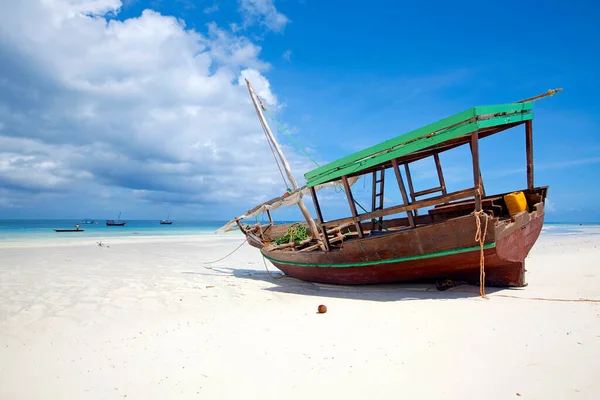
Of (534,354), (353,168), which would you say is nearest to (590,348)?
(534,354)

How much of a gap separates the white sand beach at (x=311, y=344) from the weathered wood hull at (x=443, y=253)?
379 millimetres

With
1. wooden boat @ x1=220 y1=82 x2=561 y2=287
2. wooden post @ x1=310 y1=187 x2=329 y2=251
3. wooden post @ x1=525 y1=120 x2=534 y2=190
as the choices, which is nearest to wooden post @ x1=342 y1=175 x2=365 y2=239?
wooden boat @ x1=220 y1=82 x2=561 y2=287

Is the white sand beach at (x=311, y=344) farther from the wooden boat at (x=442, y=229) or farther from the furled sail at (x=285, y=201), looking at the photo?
the furled sail at (x=285, y=201)

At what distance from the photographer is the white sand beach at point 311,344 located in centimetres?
313

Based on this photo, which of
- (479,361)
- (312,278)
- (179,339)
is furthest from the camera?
(312,278)

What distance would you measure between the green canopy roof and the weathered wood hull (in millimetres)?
1474

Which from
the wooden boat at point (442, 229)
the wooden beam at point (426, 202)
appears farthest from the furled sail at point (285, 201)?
the wooden beam at point (426, 202)

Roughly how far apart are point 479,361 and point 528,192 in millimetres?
5639

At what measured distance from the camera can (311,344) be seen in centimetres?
429

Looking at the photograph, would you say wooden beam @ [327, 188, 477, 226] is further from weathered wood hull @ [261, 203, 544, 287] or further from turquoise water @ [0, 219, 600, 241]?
turquoise water @ [0, 219, 600, 241]

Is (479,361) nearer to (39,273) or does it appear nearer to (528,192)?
(528,192)

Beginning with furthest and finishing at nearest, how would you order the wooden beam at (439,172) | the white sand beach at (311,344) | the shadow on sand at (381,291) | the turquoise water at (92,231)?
1. the turquoise water at (92,231)
2. the wooden beam at (439,172)
3. the shadow on sand at (381,291)
4. the white sand beach at (311,344)

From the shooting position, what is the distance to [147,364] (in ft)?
13.0

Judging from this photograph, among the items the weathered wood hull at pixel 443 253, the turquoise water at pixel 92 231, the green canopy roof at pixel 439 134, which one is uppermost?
the green canopy roof at pixel 439 134
